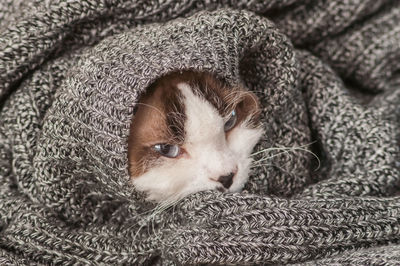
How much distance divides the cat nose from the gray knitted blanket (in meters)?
0.02

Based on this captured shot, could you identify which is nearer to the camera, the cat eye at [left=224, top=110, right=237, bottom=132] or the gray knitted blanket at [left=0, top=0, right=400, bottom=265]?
the gray knitted blanket at [left=0, top=0, right=400, bottom=265]

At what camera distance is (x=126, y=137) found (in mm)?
778

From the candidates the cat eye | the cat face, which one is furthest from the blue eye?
the cat eye

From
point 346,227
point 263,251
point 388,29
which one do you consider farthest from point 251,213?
point 388,29

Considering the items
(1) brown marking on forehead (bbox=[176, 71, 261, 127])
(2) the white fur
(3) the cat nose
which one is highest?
(1) brown marking on forehead (bbox=[176, 71, 261, 127])

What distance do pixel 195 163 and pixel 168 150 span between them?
0.16ft

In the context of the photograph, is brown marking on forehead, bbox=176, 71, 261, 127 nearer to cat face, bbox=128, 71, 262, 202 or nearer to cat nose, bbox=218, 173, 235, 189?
cat face, bbox=128, 71, 262, 202

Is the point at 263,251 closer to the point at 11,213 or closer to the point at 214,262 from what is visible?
the point at 214,262

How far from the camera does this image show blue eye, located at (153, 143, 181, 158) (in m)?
0.84

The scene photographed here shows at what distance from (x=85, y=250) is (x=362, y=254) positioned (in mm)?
448

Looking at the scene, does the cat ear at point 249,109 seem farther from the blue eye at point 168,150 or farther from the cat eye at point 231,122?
A: the blue eye at point 168,150

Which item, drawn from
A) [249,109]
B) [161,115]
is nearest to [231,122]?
[249,109]

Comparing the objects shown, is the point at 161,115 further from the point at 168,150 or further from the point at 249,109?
the point at 249,109

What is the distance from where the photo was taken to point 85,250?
903 mm
